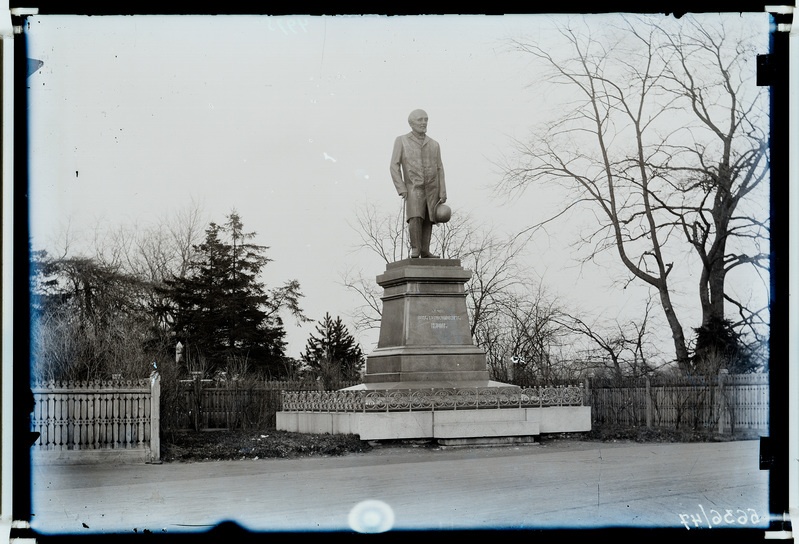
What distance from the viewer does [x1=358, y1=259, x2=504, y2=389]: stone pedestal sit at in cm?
1922

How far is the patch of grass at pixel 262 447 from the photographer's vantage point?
1669 cm

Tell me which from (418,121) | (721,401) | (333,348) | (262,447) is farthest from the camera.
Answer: (333,348)

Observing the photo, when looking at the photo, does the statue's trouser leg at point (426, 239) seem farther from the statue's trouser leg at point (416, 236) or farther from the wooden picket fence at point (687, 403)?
the wooden picket fence at point (687, 403)

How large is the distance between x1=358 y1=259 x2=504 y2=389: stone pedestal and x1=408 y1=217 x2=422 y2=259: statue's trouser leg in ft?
1.49

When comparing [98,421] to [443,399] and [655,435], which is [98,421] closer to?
[443,399]

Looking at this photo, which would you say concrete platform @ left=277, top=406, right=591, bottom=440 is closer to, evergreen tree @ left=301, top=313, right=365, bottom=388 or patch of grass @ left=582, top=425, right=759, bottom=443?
patch of grass @ left=582, top=425, right=759, bottom=443

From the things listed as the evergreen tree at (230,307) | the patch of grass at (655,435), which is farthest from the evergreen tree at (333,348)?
the patch of grass at (655,435)

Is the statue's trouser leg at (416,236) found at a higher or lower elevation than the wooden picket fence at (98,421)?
higher

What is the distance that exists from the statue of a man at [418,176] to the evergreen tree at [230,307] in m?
22.4

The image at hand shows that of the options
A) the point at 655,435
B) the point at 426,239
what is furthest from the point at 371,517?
the point at 655,435

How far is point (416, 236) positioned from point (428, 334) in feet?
6.79

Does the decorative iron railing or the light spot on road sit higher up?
the decorative iron railing

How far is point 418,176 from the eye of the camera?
20.3 m

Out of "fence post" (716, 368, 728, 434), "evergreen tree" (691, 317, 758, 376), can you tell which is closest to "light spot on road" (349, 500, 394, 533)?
"fence post" (716, 368, 728, 434)
